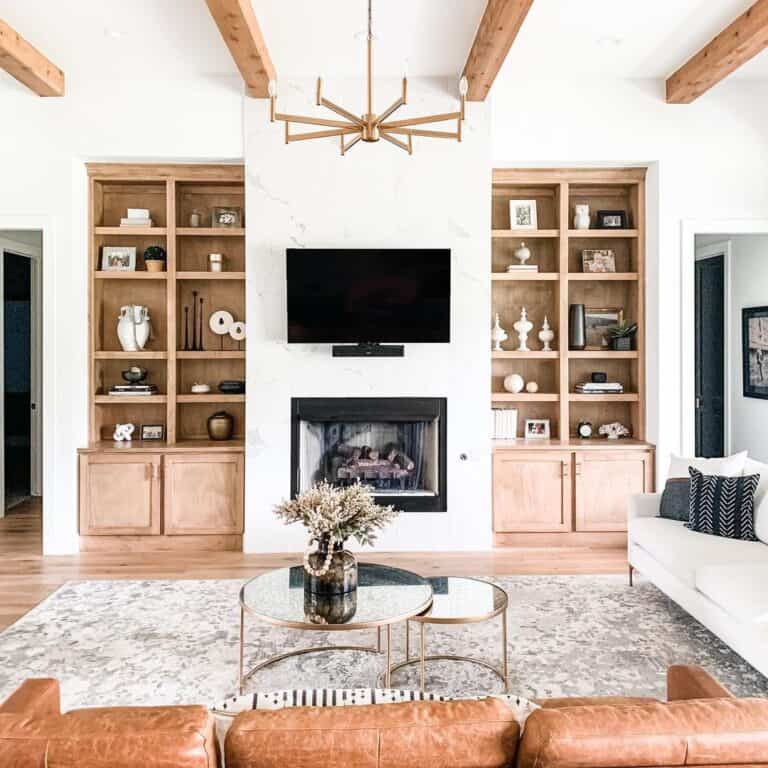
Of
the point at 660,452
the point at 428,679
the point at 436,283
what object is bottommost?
the point at 428,679

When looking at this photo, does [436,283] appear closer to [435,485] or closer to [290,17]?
[435,485]

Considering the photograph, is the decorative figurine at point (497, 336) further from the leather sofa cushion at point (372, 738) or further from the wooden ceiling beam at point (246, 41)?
the leather sofa cushion at point (372, 738)

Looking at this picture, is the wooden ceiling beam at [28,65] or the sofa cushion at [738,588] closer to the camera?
the sofa cushion at [738,588]

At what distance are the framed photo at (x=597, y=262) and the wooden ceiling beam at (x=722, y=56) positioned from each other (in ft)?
3.85

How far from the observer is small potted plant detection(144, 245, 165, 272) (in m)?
5.36

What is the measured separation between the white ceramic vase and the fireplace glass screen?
4.65 ft

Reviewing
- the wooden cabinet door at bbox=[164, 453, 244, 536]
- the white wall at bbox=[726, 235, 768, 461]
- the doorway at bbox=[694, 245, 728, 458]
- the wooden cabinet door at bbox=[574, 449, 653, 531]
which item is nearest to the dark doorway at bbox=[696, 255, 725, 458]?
the doorway at bbox=[694, 245, 728, 458]

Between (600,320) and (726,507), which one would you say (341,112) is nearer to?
(726,507)

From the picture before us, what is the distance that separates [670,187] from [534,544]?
9.11 ft

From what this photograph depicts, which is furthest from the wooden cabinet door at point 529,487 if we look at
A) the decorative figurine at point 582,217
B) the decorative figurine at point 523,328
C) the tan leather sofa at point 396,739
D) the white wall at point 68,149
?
the tan leather sofa at point 396,739

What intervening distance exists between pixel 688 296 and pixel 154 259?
395 centimetres

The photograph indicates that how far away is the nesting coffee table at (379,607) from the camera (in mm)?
2750

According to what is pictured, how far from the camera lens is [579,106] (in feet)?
17.0

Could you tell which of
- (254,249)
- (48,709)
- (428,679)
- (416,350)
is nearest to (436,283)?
(416,350)
